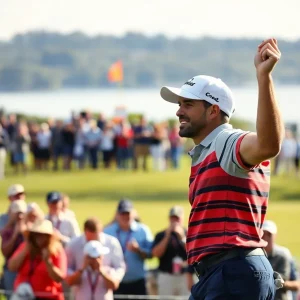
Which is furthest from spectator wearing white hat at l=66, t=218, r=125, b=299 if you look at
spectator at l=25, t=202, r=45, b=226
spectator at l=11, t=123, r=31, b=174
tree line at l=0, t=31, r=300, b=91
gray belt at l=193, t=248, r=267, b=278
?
tree line at l=0, t=31, r=300, b=91

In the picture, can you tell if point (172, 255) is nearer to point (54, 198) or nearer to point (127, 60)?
point (54, 198)

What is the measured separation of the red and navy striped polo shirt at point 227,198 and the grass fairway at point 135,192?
16452 mm

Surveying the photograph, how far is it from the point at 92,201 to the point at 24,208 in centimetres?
1710

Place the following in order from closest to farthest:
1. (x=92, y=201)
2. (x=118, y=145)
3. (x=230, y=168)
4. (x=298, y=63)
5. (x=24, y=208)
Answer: (x=230, y=168)
(x=24, y=208)
(x=92, y=201)
(x=118, y=145)
(x=298, y=63)

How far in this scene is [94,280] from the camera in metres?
10.8

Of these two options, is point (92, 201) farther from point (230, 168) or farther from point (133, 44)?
point (133, 44)

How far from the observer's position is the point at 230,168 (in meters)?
5.70

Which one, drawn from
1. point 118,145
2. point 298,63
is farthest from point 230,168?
point 298,63

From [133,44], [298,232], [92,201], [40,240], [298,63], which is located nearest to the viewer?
[40,240]

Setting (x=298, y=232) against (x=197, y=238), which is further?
(x=298, y=232)

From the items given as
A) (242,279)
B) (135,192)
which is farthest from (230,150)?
(135,192)

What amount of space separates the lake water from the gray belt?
63.0m

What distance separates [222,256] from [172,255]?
6866mm

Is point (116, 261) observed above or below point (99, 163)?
above
